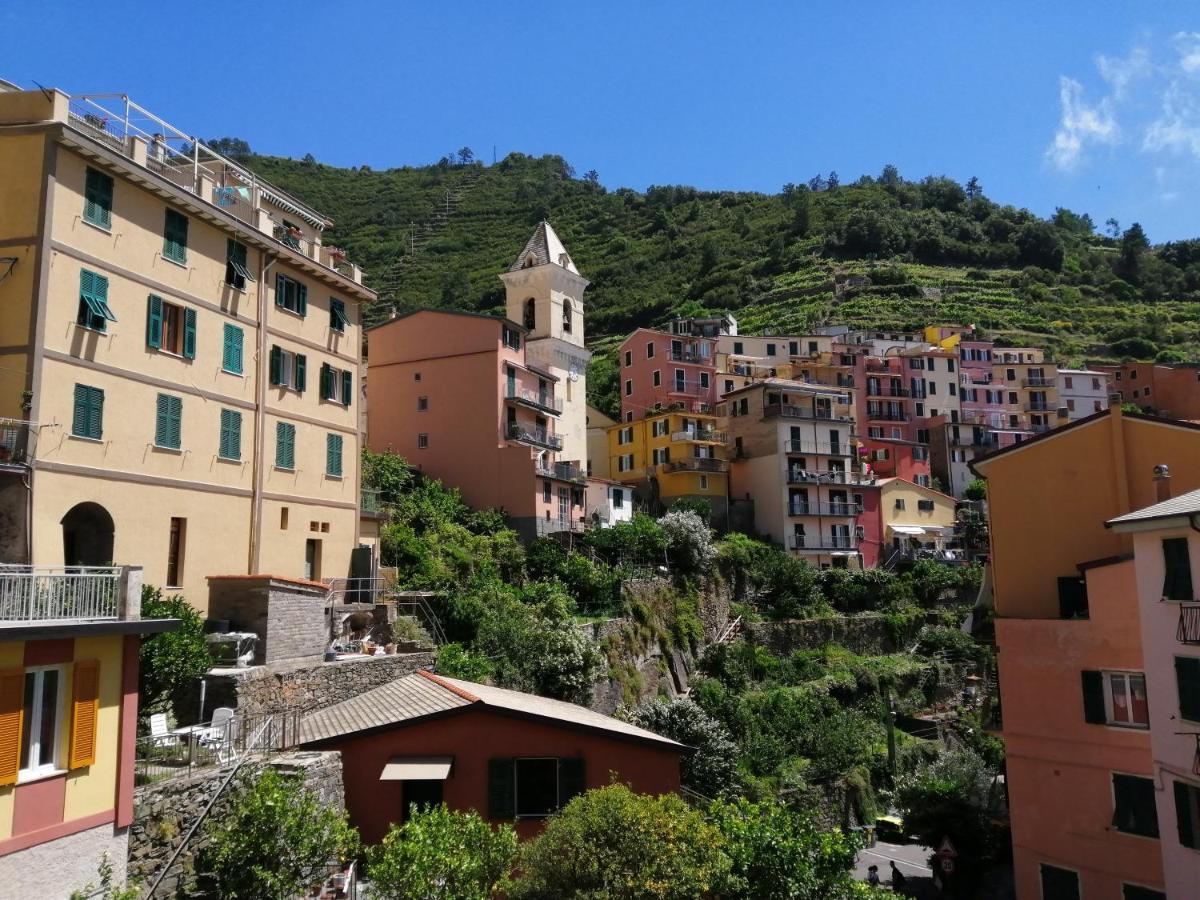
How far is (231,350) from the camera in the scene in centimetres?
2806

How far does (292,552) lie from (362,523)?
18.1ft

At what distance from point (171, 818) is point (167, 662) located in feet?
15.8

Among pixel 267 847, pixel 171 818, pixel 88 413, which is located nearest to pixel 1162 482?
pixel 267 847

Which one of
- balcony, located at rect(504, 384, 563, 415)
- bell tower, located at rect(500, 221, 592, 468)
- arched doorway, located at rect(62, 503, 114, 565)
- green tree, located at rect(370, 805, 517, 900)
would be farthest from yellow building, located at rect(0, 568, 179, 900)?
bell tower, located at rect(500, 221, 592, 468)

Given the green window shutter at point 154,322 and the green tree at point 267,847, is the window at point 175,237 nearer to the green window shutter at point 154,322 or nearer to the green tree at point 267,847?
the green window shutter at point 154,322

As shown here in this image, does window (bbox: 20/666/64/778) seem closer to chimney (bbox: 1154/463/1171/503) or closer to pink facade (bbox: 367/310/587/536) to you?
chimney (bbox: 1154/463/1171/503)

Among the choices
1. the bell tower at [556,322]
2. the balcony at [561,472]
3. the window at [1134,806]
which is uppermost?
the bell tower at [556,322]

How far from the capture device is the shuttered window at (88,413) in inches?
888

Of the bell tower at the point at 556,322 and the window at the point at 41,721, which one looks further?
the bell tower at the point at 556,322

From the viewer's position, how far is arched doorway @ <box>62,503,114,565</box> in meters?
23.3

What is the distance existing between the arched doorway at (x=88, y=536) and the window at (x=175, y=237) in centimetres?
728

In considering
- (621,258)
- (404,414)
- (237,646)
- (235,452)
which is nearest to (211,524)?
(235,452)

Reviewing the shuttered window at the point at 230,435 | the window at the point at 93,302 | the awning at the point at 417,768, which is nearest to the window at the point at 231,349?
the shuttered window at the point at 230,435

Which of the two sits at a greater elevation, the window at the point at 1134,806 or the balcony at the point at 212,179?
the balcony at the point at 212,179
